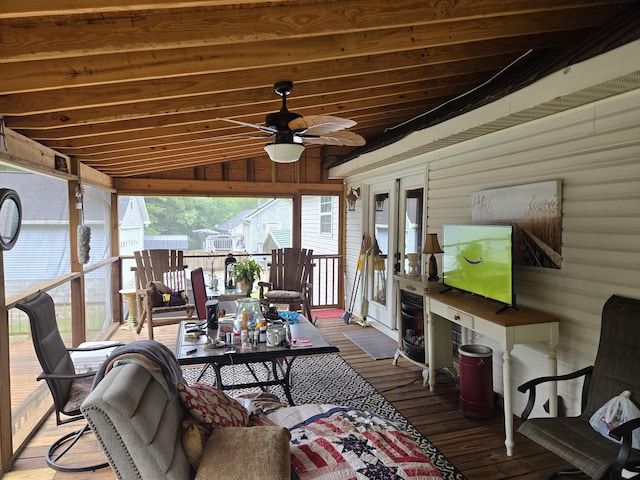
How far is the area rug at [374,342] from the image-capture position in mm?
4727

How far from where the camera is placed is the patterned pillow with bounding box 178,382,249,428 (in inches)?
73.4

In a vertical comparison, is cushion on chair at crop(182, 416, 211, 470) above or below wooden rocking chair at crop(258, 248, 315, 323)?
below

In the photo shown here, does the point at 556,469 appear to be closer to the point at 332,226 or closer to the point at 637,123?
the point at 637,123

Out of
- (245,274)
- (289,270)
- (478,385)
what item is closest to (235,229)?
(289,270)

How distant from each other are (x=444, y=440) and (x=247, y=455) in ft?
5.80

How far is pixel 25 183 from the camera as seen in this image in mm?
3223

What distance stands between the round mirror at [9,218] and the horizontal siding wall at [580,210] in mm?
3587

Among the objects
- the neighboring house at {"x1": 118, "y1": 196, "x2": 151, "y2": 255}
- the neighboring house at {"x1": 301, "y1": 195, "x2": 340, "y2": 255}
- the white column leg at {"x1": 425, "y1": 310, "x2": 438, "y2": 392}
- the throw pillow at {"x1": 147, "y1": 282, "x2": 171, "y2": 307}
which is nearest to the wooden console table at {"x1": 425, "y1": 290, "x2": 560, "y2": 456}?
the white column leg at {"x1": 425, "y1": 310, "x2": 438, "y2": 392}

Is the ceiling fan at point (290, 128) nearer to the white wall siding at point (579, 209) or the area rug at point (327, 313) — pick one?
the white wall siding at point (579, 209)

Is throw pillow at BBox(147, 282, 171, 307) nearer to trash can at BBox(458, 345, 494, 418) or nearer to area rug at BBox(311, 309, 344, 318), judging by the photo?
area rug at BBox(311, 309, 344, 318)

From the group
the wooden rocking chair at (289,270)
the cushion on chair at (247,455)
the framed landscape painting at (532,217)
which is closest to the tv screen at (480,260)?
the framed landscape painting at (532,217)

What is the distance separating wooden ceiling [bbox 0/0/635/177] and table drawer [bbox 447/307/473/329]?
6.07 feet

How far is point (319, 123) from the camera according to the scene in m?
2.64

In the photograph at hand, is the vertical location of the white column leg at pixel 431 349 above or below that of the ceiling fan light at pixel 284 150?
below
